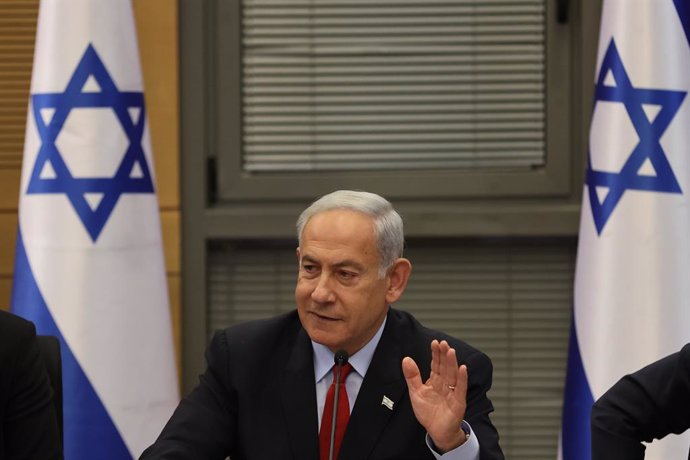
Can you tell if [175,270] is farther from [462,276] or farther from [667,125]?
[667,125]

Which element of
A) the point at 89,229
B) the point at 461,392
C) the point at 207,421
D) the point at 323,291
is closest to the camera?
the point at 461,392

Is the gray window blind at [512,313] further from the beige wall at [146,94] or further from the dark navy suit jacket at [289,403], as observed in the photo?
the dark navy suit jacket at [289,403]

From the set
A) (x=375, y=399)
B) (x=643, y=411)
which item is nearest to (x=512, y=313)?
(x=643, y=411)

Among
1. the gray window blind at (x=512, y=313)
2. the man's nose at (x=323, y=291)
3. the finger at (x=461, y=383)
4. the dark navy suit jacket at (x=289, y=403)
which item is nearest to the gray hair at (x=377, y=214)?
the man's nose at (x=323, y=291)

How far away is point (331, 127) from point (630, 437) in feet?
7.93

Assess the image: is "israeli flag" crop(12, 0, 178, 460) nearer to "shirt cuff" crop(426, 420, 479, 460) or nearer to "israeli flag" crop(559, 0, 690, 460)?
"israeli flag" crop(559, 0, 690, 460)

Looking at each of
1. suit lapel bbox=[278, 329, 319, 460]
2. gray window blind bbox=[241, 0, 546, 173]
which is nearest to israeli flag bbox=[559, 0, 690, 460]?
gray window blind bbox=[241, 0, 546, 173]

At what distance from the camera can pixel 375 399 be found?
2.69 meters

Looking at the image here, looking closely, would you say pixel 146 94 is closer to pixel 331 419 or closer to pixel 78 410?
pixel 78 410

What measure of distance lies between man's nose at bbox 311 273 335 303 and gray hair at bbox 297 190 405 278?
12 centimetres

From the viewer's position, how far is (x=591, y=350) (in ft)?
12.6

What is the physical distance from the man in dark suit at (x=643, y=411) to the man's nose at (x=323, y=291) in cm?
71

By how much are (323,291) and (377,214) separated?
0.72ft

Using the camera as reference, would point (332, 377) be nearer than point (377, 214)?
No
